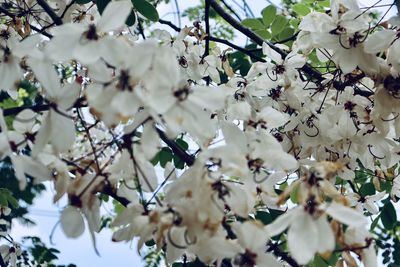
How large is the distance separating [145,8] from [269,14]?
51 cm

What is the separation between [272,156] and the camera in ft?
3.68

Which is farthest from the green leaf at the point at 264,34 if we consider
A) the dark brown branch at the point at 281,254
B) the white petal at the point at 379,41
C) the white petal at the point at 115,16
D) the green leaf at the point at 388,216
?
the white petal at the point at 115,16

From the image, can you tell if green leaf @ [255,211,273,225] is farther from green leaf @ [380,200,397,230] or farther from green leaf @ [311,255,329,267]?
green leaf @ [380,200,397,230]

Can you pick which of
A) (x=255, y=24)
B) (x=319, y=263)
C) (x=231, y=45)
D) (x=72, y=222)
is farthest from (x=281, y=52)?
(x=72, y=222)

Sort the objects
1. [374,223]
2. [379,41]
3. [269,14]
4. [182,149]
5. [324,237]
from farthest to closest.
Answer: [269,14] < [374,223] < [379,41] < [182,149] < [324,237]

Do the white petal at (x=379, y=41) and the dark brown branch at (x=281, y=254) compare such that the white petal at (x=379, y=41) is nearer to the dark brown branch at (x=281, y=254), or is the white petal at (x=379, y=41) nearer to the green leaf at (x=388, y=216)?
the dark brown branch at (x=281, y=254)

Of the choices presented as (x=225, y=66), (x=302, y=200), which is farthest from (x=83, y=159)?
(x=225, y=66)

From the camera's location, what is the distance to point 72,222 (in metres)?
1.07

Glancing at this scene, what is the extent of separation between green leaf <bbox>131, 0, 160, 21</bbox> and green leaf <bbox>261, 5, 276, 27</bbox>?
17.9 inches

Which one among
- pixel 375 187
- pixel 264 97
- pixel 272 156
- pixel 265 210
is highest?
pixel 264 97

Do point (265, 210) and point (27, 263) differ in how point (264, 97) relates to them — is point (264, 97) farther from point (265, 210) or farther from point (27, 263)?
point (27, 263)

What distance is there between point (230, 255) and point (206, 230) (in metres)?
0.06

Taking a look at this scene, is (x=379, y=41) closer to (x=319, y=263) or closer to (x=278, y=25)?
(x=319, y=263)

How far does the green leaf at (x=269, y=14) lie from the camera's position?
2.10 meters
